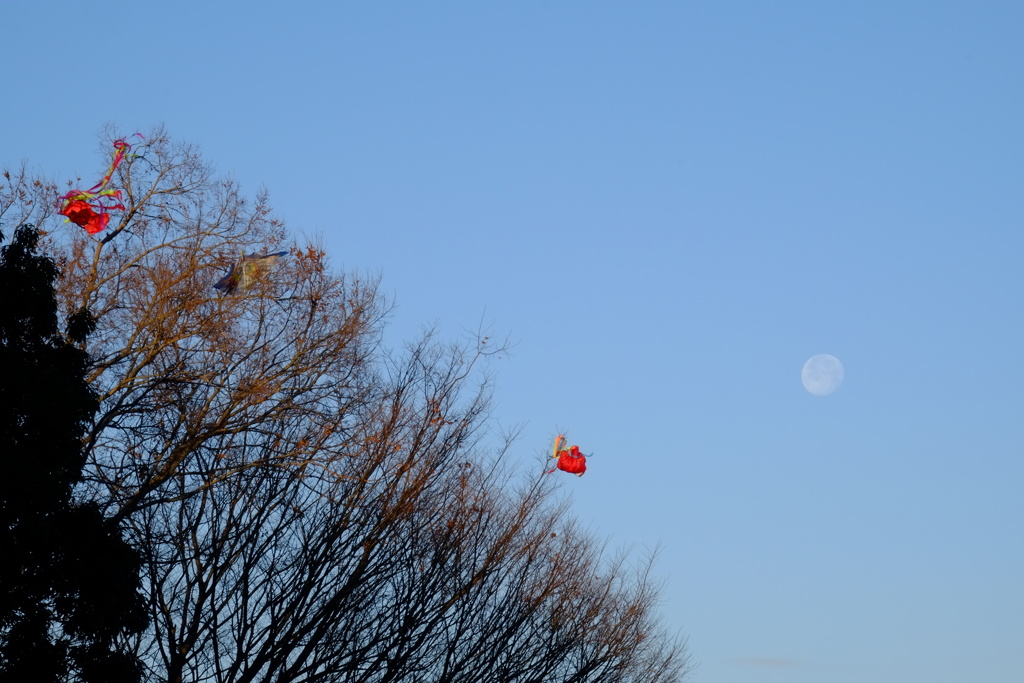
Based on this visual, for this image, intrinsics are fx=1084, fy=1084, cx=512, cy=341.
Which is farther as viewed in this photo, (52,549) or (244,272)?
(244,272)

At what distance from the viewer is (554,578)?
16.1m

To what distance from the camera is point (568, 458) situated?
16.2 metres

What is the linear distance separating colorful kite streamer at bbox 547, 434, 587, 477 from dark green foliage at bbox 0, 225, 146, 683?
633 centimetres

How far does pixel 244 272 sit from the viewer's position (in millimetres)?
15609

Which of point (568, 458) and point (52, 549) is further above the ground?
point (568, 458)

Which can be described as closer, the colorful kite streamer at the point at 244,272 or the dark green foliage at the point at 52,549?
the dark green foliage at the point at 52,549

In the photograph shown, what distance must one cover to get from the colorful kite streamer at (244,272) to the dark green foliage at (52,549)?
130 inches

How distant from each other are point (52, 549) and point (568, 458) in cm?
732

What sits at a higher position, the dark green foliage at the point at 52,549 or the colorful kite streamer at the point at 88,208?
the colorful kite streamer at the point at 88,208

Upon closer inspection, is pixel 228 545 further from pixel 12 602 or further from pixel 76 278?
pixel 76 278

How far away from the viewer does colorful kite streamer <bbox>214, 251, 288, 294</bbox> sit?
1542cm

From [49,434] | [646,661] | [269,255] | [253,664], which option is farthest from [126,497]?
[646,661]

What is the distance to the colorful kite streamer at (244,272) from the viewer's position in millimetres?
15422

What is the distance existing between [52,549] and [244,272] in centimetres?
512
